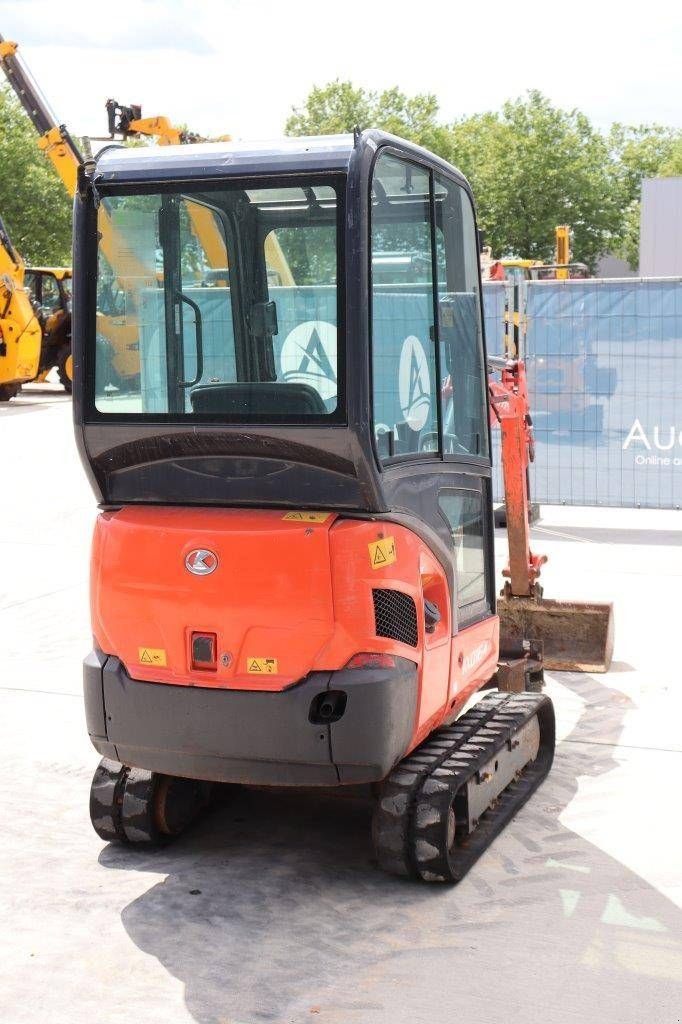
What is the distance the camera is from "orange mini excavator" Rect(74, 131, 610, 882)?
14.7 feet

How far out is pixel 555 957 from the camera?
4.29 meters

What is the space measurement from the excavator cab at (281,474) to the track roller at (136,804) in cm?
32

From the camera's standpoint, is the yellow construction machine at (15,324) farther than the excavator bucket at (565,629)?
Yes

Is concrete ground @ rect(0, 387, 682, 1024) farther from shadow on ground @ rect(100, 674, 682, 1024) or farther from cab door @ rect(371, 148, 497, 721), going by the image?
cab door @ rect(371, 148, 497, 721)

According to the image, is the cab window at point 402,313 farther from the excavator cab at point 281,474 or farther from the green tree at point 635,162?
the green tree at point 635,162

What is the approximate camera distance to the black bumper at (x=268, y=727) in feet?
14.8

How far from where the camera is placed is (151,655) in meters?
4.74

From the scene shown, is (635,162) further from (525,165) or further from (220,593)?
(220,593)

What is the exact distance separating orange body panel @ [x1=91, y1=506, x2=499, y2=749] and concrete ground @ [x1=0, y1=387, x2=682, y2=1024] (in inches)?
27.5

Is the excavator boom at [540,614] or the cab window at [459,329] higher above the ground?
the cab window at [459,329]

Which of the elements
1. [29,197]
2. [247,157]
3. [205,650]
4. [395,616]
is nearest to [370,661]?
[395,616]

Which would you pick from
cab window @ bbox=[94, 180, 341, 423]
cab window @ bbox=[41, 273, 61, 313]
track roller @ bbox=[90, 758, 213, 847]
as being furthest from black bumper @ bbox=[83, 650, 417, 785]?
cab window @ bbox=[41, 273, 61, 313]

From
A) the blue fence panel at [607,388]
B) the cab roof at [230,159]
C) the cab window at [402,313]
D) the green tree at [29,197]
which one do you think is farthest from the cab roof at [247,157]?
the green tree at [29,197]

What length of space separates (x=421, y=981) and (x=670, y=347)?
29.9 feet
